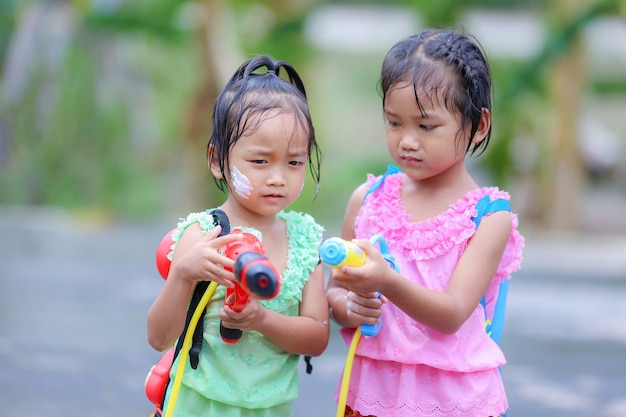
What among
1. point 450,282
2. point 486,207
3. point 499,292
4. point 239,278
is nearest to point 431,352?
point 450,282

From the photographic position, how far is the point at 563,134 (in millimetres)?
9984

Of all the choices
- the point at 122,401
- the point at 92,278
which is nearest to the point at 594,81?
the point at 92,278

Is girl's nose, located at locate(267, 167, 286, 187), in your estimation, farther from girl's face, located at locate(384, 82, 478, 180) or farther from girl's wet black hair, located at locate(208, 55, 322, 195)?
girl's face, located at locate(384, 82, 478, 180)

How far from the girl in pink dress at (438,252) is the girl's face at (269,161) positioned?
0.89ft

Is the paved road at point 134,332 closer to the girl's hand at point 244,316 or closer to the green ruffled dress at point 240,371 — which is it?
the green ruffled dress at point 240,371

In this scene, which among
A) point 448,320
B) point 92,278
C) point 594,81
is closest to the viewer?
point 448,320

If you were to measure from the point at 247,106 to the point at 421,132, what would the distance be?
1.55 feet

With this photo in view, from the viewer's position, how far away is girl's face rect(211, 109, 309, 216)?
86.0 inches

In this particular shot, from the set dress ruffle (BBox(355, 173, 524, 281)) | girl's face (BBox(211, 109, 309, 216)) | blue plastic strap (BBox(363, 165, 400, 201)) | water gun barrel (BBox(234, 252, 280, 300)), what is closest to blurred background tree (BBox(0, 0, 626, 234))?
blue plastic strap (BBox(363, 165, 400, 201))

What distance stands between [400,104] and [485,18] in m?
10.1

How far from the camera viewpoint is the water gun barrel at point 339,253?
1.94m

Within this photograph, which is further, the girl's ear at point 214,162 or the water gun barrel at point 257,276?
the girl's ear at point 214,162

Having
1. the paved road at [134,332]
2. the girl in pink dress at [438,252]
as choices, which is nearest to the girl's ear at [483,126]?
the girl in pink dress at [438,252]

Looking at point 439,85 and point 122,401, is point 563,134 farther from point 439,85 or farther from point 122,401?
point 439,85
